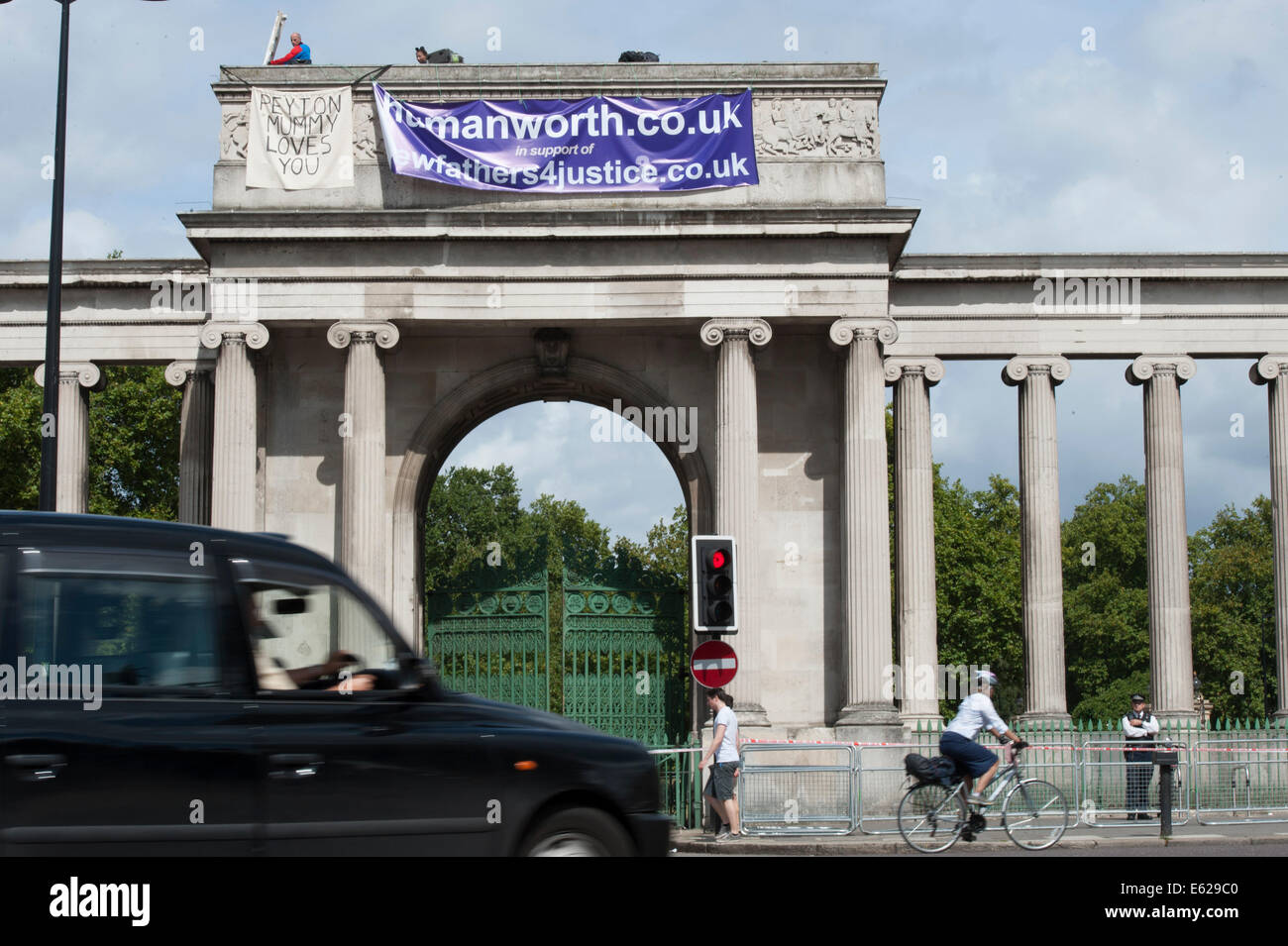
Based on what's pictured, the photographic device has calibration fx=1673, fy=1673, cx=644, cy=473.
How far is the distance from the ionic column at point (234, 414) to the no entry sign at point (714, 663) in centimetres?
1139

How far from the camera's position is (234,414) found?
29.9 m

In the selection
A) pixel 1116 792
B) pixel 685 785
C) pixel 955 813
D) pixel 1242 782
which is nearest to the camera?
pixel 955 813

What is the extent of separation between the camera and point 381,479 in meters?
30.0

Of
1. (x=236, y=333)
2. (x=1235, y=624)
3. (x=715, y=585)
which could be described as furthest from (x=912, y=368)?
(x=1235, y=624)

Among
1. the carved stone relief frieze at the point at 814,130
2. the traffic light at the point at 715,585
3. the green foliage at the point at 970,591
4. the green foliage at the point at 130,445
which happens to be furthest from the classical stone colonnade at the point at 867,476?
the green foliage at the point at 970,591

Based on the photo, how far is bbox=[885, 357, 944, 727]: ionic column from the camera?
30.5 meters

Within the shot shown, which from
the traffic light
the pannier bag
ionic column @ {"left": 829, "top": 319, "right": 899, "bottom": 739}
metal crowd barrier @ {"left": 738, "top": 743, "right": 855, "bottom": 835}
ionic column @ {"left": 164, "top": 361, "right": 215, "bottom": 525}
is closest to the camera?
the pannier bag

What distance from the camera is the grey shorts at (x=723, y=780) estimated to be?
22344 millimetres

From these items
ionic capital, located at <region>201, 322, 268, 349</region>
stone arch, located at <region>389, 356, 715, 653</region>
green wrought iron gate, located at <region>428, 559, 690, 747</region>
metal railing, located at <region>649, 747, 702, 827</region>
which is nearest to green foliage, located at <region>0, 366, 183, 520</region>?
stone arch, located at <region>389, 356, 715, 653</region>

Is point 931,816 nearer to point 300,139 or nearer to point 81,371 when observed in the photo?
point 300,139

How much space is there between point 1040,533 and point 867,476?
12.6 ft

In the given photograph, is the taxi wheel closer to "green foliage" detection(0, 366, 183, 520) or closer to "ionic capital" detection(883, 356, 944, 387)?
"ionic capital" detection(883, 356, 944, 387)

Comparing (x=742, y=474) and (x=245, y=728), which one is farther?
(x=742, y=474)

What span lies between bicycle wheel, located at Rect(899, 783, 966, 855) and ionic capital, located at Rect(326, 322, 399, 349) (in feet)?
48.4
